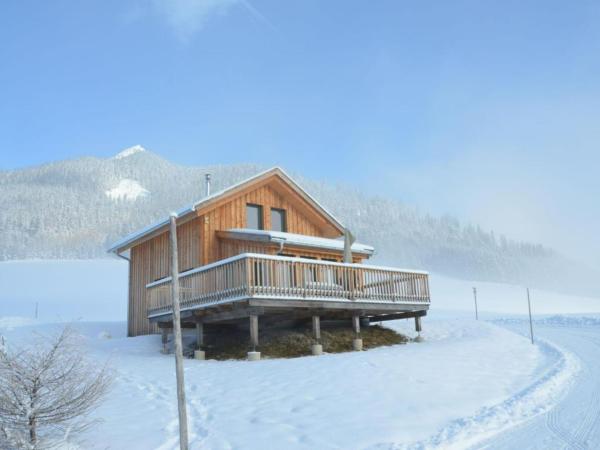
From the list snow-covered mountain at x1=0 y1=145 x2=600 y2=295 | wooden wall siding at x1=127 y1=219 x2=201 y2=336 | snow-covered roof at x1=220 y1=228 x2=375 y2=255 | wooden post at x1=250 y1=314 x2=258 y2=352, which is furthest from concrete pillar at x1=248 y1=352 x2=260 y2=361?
snow-covered mountain at x1=0 y1=145 x2=600 y2=295

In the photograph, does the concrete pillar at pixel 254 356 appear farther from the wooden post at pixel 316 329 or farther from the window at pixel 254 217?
the window at pixel 254 217

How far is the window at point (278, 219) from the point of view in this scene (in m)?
22.3

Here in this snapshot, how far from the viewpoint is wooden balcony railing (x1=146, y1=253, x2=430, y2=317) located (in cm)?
1484

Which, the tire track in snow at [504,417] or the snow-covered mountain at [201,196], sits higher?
the snow-covered mountain at [201,196]

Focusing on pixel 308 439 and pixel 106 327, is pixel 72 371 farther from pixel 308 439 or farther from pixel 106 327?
pixel 106 327

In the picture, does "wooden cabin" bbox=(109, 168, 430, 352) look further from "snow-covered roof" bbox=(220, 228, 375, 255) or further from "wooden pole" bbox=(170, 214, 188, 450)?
→ "wooden pole" bbox=(170, 214, 188, 450)

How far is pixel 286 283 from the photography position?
51.0 ft

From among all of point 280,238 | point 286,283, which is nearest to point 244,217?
point 280,238

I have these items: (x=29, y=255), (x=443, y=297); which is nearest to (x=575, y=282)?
(x=443, y=297)

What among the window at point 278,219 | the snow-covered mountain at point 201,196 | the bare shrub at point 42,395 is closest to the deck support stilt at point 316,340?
the window at point 278,219

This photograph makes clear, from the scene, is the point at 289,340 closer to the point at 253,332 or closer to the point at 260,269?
the point at 253,332

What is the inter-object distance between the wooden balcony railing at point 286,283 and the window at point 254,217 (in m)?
4.48

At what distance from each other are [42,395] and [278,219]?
52.5ft

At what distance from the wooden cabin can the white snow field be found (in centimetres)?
168
